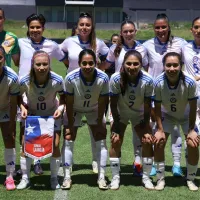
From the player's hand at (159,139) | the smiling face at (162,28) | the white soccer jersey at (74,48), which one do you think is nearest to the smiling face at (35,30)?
the white soccer jersey at (74,48)

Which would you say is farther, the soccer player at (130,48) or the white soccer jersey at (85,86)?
the soccer player at (130,48)

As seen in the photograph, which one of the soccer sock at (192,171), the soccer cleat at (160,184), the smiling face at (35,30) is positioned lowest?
the soccer cleat at (160,184)

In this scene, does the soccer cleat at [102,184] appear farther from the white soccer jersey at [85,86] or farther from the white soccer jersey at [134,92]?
the white soccer jersey at [85,86]

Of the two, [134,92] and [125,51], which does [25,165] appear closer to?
[134,92]

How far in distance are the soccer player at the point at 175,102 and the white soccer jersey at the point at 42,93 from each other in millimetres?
1173

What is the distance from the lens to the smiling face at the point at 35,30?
508cm

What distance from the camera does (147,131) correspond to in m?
4.82

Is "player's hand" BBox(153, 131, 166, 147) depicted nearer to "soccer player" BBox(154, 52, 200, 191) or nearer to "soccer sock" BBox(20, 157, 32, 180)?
"soccer player" BBox(154, 52, 200, 191)

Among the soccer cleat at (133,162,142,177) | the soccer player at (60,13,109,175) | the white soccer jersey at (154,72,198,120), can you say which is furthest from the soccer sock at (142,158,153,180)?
the soccer player at (60,13,109,175)

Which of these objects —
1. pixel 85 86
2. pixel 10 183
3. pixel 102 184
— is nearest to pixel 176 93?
pixel 85 86

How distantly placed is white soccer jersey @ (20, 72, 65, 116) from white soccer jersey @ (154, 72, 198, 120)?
45.4 inches

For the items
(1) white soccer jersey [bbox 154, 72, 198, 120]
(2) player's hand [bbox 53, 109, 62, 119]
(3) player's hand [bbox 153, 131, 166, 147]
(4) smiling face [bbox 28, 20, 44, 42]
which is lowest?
(3) player's hand [bbox 153, 131, 166, 147]

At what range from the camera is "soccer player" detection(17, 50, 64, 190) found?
4.56m

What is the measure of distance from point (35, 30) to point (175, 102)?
1.97m
